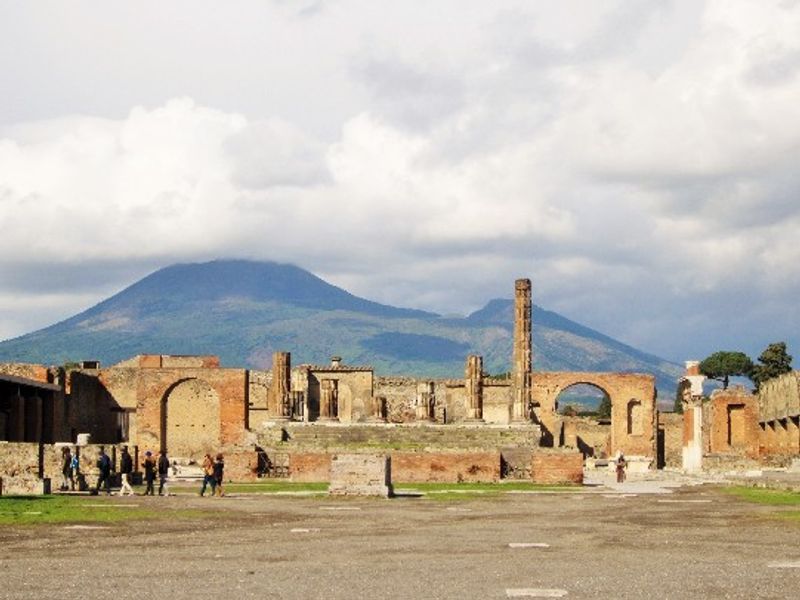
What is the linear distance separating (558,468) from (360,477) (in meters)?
11.7

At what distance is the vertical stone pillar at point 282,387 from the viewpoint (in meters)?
61.1

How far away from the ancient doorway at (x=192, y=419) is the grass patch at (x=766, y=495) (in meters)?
40.4

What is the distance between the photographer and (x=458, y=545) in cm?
1834

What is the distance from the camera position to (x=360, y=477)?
1308 inches

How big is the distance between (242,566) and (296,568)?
24.2 inches

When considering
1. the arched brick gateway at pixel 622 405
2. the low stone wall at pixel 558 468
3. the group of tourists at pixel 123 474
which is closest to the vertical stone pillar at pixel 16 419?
the group of tourists at pixel 123 474

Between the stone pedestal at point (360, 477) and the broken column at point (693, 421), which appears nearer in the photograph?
the stone pedestal at point (360, 477)

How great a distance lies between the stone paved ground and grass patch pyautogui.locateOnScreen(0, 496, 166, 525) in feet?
4.72

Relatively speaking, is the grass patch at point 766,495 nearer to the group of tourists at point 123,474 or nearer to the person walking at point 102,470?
the group of tourists at point 123,474

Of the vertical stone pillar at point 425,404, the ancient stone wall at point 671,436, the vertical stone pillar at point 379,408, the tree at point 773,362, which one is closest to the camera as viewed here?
the vertical stone pillar at point 425,404

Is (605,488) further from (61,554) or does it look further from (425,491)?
(61,554)

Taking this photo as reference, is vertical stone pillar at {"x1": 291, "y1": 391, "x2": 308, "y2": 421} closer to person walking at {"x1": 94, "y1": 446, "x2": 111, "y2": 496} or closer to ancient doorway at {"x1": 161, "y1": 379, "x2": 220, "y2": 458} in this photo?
ancient doorway at {"x1": 161, "y1": 379, "x2": 220, "y2": 458}

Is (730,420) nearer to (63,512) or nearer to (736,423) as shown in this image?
(736,423)

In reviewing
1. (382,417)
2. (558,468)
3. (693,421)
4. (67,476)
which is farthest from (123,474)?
(382,417)
